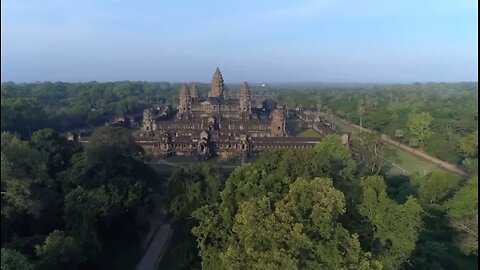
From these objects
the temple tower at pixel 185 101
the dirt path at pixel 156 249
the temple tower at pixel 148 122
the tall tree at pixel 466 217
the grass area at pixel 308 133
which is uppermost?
the temple tower at pixel 185 101

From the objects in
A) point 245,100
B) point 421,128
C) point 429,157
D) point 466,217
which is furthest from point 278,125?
point 466,217

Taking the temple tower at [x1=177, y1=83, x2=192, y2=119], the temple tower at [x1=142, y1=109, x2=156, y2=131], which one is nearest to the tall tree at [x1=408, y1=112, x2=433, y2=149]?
the temple tower at [x1=177, y1=83, x2=192, y2=119]

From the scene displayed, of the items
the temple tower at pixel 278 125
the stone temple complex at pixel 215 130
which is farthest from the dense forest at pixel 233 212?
the temple tower at pixel 278 125

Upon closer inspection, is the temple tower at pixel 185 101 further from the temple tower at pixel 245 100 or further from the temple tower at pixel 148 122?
the temple tower at pixel 245 100

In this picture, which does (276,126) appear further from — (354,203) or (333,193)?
(333,193)

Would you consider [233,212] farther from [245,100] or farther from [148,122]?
[245,100]

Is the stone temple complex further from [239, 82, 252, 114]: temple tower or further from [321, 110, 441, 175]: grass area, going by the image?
[321, 110, 441, 175]: grass area

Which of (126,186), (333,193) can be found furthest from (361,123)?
(333,193)

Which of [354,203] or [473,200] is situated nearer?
[354,203]

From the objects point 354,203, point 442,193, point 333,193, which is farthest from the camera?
point 442,193
